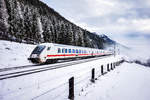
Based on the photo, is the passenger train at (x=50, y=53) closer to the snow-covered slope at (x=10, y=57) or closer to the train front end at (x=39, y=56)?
the train front end at (x=39, y=56)

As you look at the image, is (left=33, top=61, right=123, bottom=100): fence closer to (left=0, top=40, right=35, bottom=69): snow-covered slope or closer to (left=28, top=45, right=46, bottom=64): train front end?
(left=28, top=45, right=46, bottom=64): train front end

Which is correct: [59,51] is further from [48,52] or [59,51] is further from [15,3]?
[15,3]

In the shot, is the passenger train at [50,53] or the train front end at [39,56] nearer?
the train front end at [39,56]

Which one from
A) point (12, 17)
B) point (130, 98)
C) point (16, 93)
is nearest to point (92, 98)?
point (130, 98)

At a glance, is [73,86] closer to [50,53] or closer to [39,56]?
[39,56]

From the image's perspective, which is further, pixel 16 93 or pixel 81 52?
pixel 81 52

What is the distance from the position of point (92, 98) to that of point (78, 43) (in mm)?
46787

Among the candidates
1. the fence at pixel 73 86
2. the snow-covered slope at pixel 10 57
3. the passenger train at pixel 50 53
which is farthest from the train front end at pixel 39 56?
the fence at pixel 73 86

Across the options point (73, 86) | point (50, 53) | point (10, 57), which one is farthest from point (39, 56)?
point (73, 86)

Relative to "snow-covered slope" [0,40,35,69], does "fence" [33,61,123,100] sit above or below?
below

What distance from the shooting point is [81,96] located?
5.28 m

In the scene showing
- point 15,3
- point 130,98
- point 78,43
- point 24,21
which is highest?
point 15,3

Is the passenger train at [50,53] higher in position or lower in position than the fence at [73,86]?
higher

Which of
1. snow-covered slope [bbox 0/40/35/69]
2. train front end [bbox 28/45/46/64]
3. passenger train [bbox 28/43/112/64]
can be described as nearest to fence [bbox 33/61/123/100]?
train front end [bbox 28/45/46/64]
